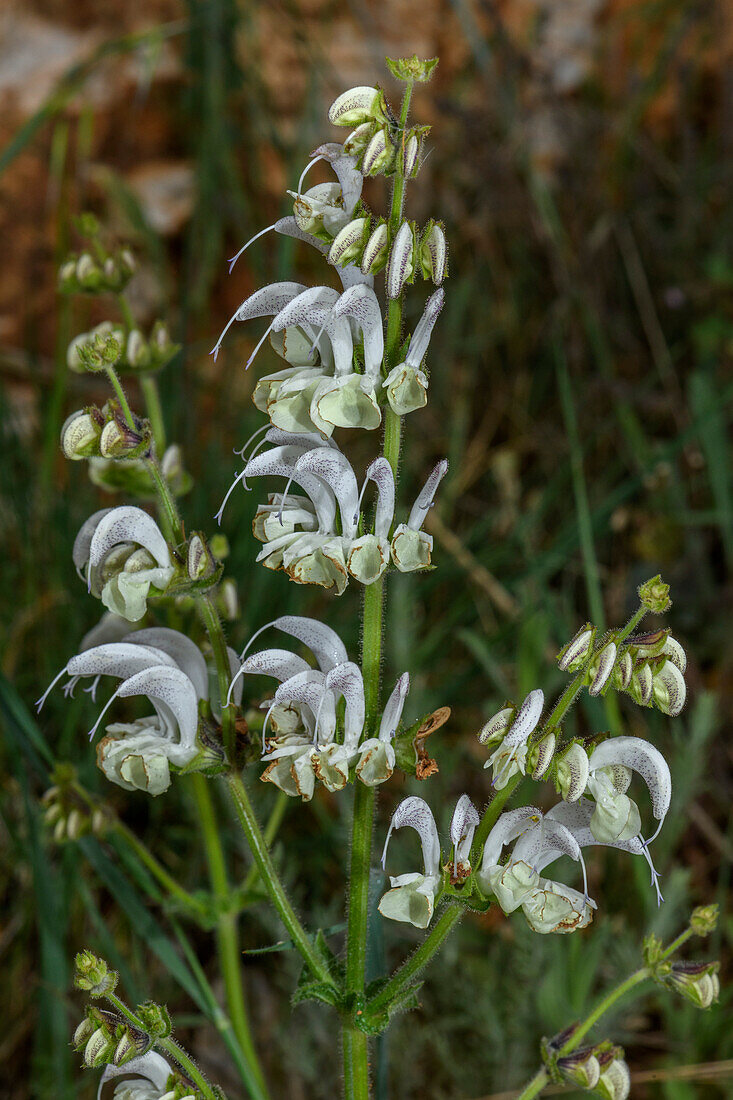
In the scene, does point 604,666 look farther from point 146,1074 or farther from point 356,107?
point 146,1074

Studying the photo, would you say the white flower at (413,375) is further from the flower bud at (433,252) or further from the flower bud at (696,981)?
the flower bud at (696,981)

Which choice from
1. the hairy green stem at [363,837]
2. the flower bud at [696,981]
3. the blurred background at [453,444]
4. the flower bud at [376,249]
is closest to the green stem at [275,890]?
the hairy green stem at [363,837]

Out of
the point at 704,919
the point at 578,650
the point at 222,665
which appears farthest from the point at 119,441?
the point at 704,919

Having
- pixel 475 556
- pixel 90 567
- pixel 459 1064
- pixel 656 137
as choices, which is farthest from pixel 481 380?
pixel 90 567

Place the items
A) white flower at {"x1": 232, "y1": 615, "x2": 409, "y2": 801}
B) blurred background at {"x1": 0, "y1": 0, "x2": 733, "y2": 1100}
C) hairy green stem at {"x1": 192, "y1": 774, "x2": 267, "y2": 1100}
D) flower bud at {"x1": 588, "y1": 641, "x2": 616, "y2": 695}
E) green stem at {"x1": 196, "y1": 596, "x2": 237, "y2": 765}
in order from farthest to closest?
1. blurred background at {"x1": 0, "y1": 0, "x2": 733, "y2": 1100}
2. hairy green stem at {"x1": 192, "y1": 774, "x2": 267, "y2": 1100}
3. green stem at {"x1": 196, "y1": 596, "x2": 237, "y2": 765}
4. white flower at {"x1": 232, "y1": 615, "x2": 409, "y2": 801}
5. flower bud at {"x1": 588, "y1": 641, "x2": 616, "y2": 695}

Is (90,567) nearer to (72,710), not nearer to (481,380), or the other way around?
(72,710)

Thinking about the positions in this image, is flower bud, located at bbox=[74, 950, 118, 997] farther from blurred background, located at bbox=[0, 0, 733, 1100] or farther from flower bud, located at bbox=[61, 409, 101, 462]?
flower bud, located at bbox=[61, 409, 101, 462]

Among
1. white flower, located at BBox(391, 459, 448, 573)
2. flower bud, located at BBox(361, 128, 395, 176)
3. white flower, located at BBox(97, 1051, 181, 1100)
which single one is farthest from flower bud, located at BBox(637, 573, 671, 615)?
white flower, located at BBox(97, 1051, 181, 1100)
